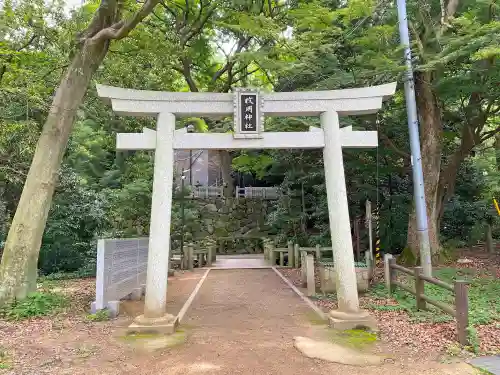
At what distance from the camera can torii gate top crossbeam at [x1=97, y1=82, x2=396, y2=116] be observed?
733 centimetres

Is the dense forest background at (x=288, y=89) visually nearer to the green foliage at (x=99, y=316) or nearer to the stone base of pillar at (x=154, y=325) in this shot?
the green foliage at (x=99, y=316)

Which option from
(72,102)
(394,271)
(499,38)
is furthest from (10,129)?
(499,38)

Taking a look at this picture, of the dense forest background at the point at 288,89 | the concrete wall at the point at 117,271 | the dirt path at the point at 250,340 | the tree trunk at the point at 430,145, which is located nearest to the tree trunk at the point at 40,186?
the dense forest background at the point at 288,89

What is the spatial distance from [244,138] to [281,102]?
0.98 metres

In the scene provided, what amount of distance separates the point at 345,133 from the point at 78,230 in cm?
1119

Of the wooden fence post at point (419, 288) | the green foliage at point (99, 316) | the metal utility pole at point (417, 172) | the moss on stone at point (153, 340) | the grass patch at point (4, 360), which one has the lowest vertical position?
the grass patch at point (4, 360)

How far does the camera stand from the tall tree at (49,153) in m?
8.02

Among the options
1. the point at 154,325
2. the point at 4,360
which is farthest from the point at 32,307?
the point at 154,325

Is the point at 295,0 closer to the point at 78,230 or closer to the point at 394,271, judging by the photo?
the point at 394,271

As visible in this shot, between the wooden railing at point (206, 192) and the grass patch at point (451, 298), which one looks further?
the wooden railing at point (206, 192)

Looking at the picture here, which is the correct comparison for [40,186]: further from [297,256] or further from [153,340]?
[297,256]

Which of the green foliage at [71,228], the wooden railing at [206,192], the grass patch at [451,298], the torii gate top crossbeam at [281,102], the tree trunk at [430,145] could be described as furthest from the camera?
the wooden railing at [206,192]

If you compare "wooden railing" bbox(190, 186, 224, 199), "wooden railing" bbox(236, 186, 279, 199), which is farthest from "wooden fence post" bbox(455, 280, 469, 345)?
"wooden railing" bbox(190, 186, 224, 199)

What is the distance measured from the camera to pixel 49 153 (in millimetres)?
8344
